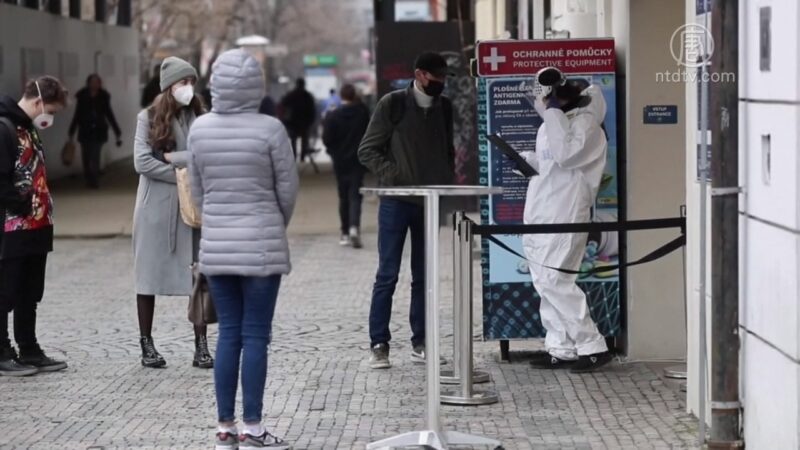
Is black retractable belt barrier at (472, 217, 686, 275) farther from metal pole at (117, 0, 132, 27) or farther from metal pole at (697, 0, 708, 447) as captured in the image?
metal pole at (117, 0, 132, 27)

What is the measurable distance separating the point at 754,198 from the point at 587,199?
262cm

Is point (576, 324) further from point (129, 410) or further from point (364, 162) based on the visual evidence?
point (129, 410)

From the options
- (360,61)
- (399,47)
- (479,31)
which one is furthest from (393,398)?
(360,61)

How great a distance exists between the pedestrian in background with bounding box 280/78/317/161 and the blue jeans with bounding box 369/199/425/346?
2323cm

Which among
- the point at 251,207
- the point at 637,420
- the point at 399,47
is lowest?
the point at 637,420

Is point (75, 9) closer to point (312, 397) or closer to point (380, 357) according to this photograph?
point (380, 357)

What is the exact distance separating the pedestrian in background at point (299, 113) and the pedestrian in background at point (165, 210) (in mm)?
23117

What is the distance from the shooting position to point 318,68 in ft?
254

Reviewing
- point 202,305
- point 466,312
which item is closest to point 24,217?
point 202,305

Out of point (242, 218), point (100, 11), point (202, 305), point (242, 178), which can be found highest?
point (100, 11)

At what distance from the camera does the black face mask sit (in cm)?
938

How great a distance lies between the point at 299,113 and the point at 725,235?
26756 mm

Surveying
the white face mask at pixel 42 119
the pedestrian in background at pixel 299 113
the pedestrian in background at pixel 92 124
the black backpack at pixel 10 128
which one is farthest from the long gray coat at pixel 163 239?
the pedestrian in background at pixel 299 113

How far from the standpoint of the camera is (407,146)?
30.6 feet
